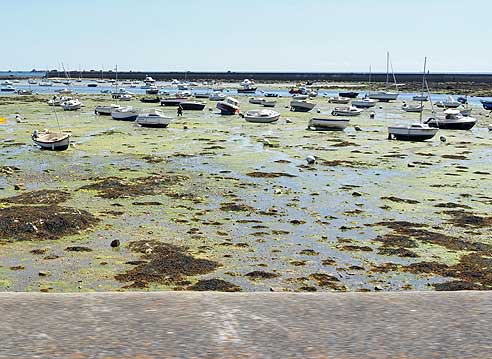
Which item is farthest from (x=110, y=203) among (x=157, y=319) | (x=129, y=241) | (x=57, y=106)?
(x=57, y=106)

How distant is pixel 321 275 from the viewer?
1216 centimetres

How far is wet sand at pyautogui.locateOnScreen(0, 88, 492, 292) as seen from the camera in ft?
39.6

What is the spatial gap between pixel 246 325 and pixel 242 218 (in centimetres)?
1275

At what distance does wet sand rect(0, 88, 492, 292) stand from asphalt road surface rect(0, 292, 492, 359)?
21.2ft

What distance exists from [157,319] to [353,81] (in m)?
170

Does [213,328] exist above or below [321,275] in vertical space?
above

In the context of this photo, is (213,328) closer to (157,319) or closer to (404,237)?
(157,319)

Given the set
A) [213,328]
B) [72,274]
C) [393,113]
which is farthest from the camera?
[393,113]

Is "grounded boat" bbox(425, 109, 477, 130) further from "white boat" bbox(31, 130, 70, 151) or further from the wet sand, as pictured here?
"white boat" bbox(31, 130, 70, 151)

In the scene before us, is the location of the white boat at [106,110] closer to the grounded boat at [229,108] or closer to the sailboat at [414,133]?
the grounded boat at [229,108]

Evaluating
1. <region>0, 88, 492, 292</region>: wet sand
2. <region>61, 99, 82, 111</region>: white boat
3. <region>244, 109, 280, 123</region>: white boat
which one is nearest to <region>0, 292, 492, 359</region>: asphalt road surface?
<region>0, 88, 492, 292</region>: wet sand

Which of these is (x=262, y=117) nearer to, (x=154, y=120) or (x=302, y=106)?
(x=154, y=120)

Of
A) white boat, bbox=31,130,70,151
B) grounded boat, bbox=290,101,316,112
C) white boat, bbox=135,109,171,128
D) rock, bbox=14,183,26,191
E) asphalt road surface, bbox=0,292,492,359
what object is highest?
asphalt road surface, bbox=0,292,492,359

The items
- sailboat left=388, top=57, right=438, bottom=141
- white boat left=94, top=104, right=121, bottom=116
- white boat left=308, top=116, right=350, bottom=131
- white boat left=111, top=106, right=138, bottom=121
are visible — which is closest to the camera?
sailboat left=388, top=57, right=438, bottom=141
